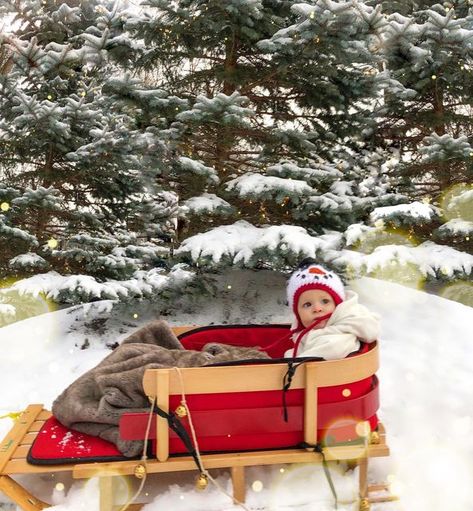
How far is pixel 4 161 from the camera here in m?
5.64

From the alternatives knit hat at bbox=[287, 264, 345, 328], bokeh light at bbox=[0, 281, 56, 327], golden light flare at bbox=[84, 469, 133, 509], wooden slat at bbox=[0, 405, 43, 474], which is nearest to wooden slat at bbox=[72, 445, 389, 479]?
golden light flare at bbox=[84, 469, 133, 509]

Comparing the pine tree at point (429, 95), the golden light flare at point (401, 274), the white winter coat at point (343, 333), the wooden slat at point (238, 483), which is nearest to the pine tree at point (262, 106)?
the pine tree at point (429, 95)

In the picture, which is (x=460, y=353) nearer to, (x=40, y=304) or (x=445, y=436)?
(x=445, y=436)

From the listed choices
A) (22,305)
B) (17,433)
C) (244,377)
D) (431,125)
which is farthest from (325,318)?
(431,125)

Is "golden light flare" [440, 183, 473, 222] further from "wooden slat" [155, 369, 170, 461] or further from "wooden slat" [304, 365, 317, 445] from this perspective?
"wooden slat" [155, 369, 170, 461]

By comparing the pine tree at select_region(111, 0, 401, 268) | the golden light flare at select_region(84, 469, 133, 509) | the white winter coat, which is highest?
the pine tree at select_region(111, 0, 401, 268)

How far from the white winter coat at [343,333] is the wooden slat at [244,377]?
14 centimetres

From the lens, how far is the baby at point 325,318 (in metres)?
2.62

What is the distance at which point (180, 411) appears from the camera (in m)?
2.37

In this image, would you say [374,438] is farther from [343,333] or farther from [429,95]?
[429,95]

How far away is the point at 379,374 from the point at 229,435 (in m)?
1.72

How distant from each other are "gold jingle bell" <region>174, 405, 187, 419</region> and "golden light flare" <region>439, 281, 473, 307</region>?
4.12 meters

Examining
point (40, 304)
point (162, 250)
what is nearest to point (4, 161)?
point (40, 304)

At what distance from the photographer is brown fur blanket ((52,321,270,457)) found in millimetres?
2531
